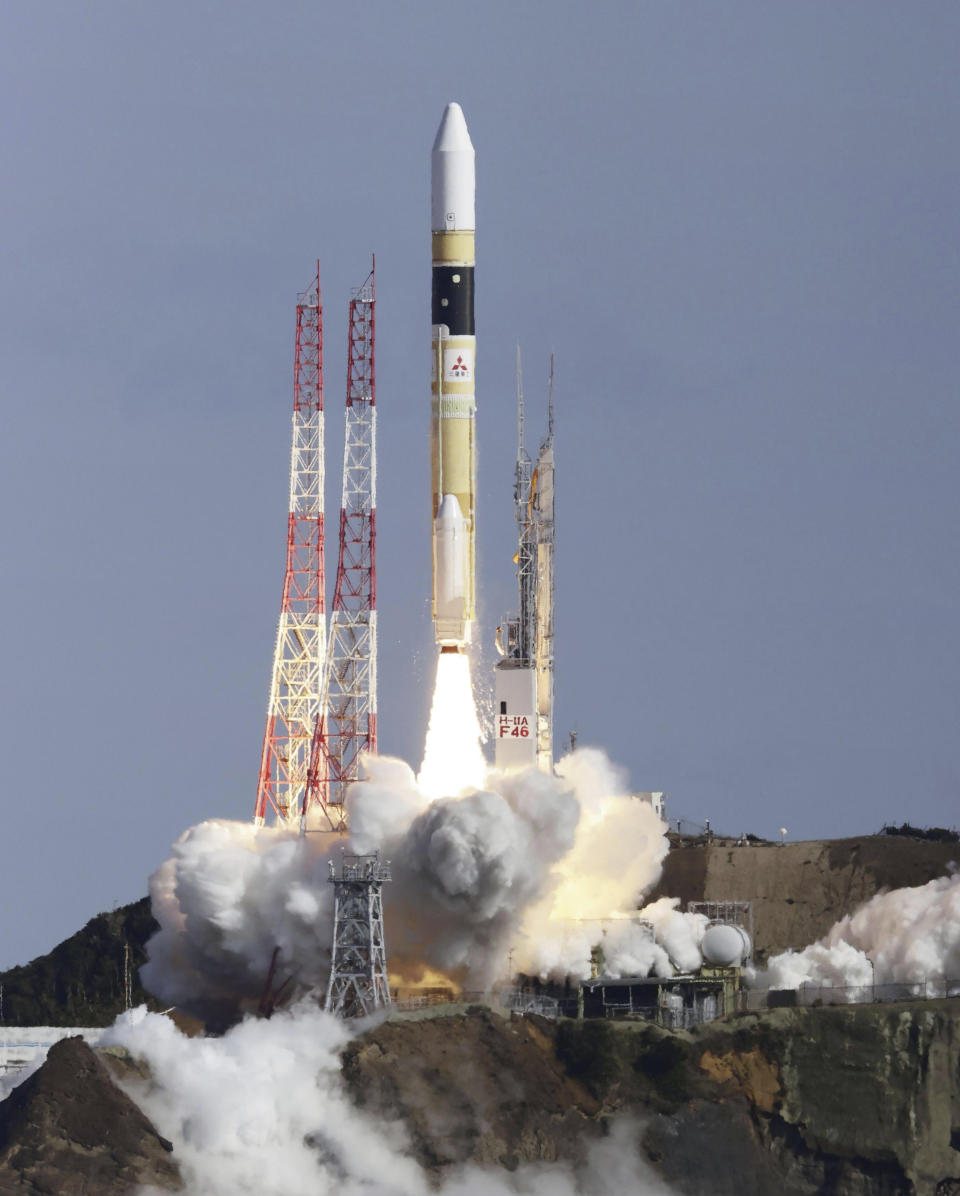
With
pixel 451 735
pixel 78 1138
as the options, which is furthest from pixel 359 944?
pixel 78 1138

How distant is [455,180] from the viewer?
99.8 meters

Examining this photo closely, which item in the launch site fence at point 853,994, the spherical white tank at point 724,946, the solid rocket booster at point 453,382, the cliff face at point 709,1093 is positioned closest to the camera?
the cliff face at point 709,1093

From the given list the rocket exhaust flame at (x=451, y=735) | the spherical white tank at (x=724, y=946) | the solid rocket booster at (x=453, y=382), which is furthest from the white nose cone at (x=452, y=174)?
the spherical white tank at (x=724, y=946)

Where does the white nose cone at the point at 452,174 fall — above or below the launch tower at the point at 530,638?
above

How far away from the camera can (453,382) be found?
99.9 metres

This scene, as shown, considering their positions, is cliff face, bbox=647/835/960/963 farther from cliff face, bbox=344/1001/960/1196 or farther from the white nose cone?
→ the white nose cone

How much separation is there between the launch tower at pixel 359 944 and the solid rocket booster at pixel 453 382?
380 inches

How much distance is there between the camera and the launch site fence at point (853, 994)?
319 feet

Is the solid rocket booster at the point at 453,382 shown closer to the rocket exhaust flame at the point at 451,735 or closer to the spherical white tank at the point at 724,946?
the rocket exhaust flame at the point at 451,735

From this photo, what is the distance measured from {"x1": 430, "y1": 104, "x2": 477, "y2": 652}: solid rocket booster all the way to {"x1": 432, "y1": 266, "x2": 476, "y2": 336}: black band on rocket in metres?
0.03

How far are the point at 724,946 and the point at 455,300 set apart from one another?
19988 millimetres

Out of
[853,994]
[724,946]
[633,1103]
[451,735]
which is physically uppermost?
Answer: [451,735]

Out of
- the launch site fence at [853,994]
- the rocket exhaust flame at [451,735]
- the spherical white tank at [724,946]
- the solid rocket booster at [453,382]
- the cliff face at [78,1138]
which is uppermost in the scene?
the solid rocket booster at [453,382]

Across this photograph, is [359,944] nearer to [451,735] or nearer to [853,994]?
[451,735]
